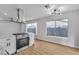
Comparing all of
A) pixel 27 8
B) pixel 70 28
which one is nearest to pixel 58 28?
pixel 70 28

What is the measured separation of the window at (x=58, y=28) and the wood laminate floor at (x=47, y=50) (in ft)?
0.56

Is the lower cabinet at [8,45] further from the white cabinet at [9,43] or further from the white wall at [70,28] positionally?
the white wall at [70,28]

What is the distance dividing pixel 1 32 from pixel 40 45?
0.58 m

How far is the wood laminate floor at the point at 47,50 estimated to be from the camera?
1.09 m

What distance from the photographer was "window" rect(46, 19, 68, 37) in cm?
112

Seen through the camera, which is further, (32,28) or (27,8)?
(32,28)

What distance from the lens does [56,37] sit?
45.8 inches

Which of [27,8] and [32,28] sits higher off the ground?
[27,8]

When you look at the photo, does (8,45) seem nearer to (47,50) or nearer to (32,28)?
(32,28)

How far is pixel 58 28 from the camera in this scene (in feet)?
3.74

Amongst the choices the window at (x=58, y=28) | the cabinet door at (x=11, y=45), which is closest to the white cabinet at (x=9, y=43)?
the cabinet door at (x=11, y=45)

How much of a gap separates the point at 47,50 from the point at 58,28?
36 centimetres
